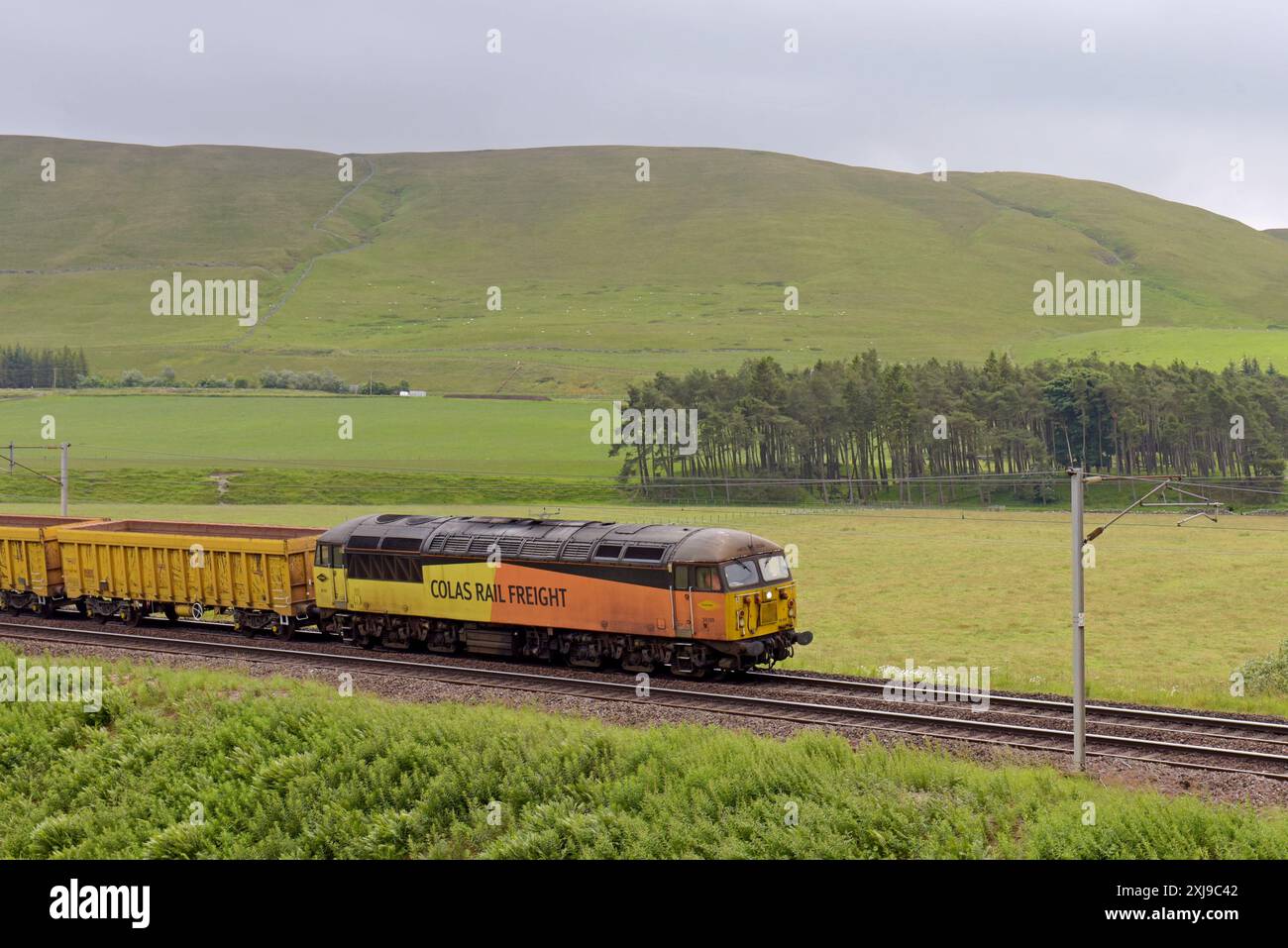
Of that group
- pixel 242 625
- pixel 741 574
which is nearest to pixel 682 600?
pixel 741 574

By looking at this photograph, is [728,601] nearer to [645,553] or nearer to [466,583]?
[645,553]

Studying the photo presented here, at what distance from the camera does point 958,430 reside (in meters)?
107

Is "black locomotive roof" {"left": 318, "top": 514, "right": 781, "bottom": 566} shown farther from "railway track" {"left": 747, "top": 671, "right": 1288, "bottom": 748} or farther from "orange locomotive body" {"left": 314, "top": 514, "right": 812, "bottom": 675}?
"railway track" {"left": 747, "top": 671, "right": 1288, "bottom": 748}

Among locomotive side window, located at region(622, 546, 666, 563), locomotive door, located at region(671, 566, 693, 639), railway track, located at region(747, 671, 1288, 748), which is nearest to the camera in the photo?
railway track, located at region(747, 671, 1288, 748)

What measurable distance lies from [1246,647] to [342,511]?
7347 cm

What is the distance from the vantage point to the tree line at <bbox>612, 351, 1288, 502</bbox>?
346 ft

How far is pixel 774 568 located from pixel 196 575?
68.1ft

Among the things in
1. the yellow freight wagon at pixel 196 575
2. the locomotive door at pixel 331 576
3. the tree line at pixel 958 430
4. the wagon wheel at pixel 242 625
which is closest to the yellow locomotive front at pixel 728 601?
the locomotive door at pixel 331 576

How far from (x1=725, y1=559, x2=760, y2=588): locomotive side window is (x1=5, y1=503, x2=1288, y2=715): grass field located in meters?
5.02

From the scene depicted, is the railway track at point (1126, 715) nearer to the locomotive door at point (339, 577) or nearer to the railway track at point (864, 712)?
the railway track at point (864, 712)

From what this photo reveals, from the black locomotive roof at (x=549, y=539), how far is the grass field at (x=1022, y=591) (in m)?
6.29

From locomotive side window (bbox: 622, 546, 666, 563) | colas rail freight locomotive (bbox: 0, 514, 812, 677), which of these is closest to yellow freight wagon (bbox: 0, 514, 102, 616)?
colas rail freight locomotive (bbox: 0, 514, 812, 677)

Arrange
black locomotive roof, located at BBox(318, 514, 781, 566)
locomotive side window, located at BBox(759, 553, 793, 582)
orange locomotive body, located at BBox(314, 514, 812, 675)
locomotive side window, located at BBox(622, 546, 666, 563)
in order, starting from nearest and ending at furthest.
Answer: orange locomotive body, located at BBox(314, 514, 812, 675) < black locomotive roof, located at BBox(318, 514, 781, 566) < locomotive side window, located at BBox(622, 546, 666, 563) < locomotive side window, located at BBox(759, 553, 793, 582)
